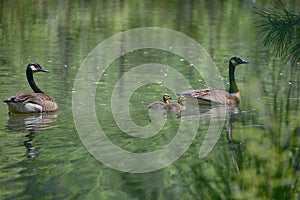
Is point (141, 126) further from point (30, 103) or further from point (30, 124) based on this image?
point (30, 103)

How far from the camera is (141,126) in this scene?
9820 millimetres

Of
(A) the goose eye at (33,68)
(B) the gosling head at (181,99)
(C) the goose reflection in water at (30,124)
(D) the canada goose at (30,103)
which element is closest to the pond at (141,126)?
(C) the goose reflection in water at (30,124)

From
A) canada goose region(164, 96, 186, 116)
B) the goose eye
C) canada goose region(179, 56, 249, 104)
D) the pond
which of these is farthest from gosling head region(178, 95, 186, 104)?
the goose eye

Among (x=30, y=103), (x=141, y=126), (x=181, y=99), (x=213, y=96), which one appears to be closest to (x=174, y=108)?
(x=181, y=99)

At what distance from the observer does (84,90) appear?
12.5 meters

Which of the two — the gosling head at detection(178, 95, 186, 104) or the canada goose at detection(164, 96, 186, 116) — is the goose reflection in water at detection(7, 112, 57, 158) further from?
the gosling head at detection(178, 95, 186, 104)

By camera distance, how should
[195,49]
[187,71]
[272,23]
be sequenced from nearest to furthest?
[272,23]
[187,71]
[195,49]

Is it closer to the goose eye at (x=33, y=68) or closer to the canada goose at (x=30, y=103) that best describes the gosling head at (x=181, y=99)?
the canada goose at (x=30, y=103)

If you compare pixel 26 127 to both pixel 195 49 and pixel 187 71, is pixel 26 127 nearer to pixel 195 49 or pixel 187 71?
pixel 187 71

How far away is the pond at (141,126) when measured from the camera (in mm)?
3113

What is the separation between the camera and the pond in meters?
3.11

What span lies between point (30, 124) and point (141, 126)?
168cm

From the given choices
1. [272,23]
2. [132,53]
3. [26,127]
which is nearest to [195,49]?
[132,53]

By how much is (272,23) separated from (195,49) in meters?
14.1
